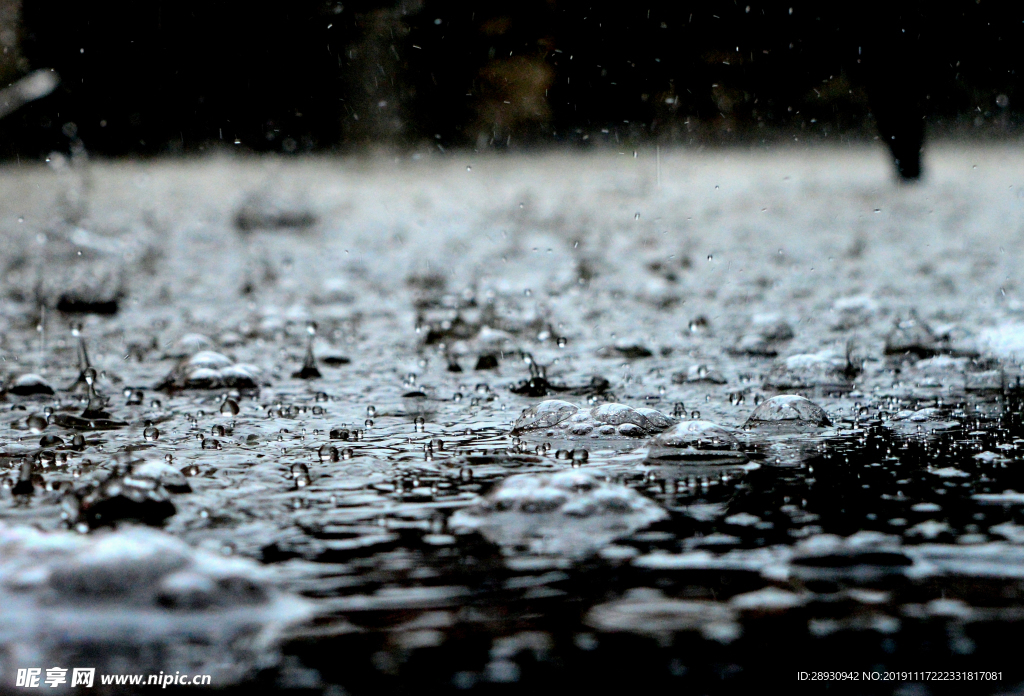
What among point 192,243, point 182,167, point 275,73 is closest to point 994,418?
point 192,243

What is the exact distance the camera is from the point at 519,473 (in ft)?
3.90

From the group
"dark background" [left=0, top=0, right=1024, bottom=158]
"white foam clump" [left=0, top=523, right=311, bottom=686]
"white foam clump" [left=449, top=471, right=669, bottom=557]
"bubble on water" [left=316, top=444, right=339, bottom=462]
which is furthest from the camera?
"dark background" [left=0, top=0, right=1024, bottom=158]

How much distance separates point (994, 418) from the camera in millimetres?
1451

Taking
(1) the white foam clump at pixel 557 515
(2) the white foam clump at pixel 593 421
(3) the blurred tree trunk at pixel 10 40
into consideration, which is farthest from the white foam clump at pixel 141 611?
(3) the blurred tree trunk at pixel 10 40

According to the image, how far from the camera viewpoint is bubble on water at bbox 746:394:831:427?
1.42 meters

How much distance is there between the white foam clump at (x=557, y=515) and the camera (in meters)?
0.94

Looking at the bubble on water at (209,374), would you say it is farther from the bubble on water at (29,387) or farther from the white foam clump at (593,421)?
the white foam clump at (593,421)

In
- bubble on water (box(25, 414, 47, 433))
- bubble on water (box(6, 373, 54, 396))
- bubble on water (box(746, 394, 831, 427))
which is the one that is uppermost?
bubble on water (box(6, 373, 54, 396))

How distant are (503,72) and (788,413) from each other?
11.2ft

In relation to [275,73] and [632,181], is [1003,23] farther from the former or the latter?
[275,73]

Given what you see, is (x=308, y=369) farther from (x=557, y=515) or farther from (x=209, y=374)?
→ (x=557, y=515)

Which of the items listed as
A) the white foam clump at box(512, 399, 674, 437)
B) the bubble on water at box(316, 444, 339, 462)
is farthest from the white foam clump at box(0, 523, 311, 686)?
the white foam clump at box(512, 399, 674, 437)

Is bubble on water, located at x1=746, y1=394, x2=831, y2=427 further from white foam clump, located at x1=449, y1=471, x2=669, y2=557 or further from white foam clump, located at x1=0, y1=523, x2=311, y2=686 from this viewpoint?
white foam clump, located at x1=0, y1=523, x2=311, y2=686

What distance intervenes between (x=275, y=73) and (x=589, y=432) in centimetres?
440
